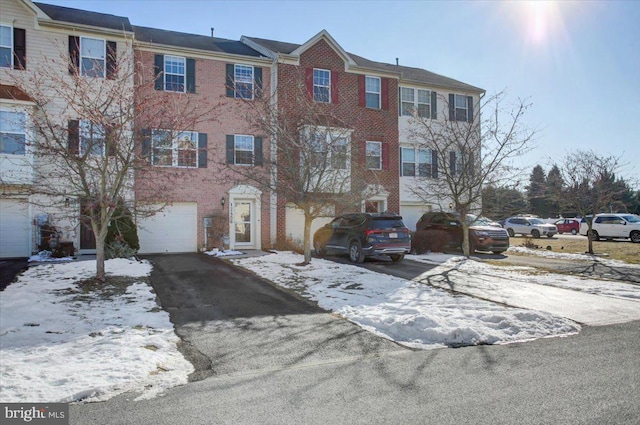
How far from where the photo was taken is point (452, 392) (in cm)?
429

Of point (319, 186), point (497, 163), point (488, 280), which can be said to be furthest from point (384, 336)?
point (497, 163)

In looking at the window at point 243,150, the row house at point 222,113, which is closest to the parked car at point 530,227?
the row house at point 222,113

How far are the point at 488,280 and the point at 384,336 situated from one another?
6.16 meters

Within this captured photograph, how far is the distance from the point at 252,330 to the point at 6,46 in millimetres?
15749

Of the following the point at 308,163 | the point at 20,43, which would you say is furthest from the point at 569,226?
the point at 20,43

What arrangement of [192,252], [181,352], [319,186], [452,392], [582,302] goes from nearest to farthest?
[452,392] → [181,352] → [582,302] → [319,186] → [192,252]

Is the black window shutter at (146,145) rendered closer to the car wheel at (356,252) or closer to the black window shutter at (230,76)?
the car wheel at (356,252)

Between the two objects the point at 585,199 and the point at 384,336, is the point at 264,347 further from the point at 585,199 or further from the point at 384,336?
the point at 585,199

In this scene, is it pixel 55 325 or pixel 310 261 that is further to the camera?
pixel 310 261

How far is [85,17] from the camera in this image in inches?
717

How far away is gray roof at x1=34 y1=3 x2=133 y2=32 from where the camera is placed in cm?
1738

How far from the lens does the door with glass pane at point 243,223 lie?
62.9ft

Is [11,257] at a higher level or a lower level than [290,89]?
lower

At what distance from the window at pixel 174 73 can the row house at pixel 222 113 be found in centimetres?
4
